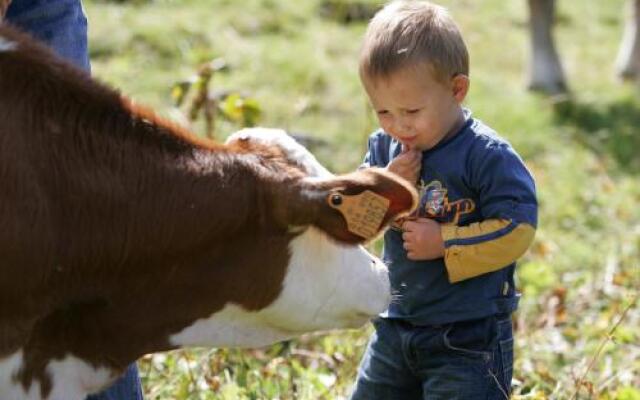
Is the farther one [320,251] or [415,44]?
[415,44]

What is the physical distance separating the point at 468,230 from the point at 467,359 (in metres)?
0.31

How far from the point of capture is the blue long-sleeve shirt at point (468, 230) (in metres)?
2.62

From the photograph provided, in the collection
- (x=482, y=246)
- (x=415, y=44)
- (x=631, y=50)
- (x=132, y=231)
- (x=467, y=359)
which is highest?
(x=415, y=44)

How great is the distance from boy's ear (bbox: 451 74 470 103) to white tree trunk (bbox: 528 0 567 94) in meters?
6.01

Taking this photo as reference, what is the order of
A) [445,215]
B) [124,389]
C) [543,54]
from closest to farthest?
[445,215]
[124,389]
[543,54]

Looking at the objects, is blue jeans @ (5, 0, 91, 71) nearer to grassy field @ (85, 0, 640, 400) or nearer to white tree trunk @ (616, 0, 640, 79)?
grassy field @ (85, 0, 640, 400)

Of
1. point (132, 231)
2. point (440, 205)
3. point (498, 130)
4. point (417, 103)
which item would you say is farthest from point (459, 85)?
point (498, 130)

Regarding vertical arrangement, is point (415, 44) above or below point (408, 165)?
above

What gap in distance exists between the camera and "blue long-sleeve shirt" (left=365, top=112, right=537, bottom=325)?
2.62 m

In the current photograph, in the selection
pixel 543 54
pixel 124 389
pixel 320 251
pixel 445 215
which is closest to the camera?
pixel 320 251

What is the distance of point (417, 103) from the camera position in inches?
105

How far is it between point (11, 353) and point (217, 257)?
1.38 feet

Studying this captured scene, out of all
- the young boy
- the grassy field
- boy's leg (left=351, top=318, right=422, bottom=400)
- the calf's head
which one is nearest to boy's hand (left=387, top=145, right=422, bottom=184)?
the young boy

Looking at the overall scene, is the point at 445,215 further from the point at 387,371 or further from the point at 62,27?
the point at 62,27
